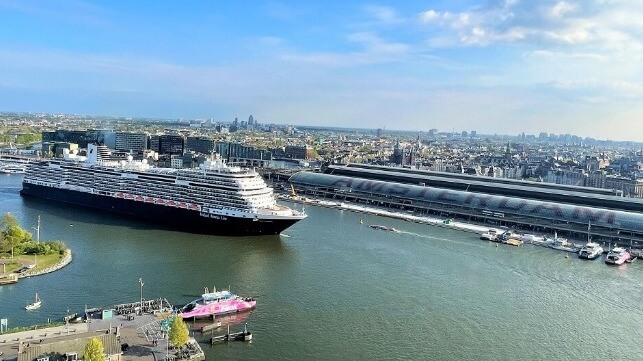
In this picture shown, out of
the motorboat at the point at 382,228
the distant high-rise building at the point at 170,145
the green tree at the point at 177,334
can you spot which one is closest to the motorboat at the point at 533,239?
the motorboat at the point at 382,228

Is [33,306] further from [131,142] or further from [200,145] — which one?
[200,145]

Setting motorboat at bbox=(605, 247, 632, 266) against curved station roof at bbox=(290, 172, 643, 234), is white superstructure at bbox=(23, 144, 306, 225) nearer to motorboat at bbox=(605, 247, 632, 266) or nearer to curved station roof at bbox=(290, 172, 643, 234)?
curved station roof at bbox=(290, 172, 643, 234)

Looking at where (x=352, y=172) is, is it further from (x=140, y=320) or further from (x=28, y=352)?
(x=28, y=352)

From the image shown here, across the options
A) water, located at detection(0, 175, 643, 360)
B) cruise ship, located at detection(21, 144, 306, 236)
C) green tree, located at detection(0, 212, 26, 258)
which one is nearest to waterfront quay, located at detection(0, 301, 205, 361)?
water, located at detection(0, 175, 643, 360)

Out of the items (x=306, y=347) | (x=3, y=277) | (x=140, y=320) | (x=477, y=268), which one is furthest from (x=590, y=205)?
(x=3, y=277)

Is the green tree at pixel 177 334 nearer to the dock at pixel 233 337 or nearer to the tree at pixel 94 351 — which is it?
the dock at pixel 233 337

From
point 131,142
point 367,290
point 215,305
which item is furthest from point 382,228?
point 131,142
